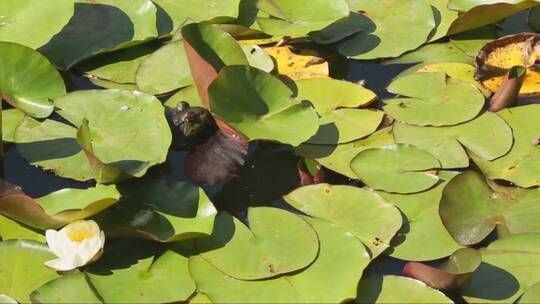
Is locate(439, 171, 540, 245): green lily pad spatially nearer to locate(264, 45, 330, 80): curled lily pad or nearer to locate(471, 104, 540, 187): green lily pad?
locate(471, 104, 540, 187): green lily pad

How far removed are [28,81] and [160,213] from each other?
0.57 m

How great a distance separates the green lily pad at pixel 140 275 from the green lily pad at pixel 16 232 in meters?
0.16

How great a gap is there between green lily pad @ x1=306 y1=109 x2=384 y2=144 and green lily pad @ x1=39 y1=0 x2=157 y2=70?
57cm

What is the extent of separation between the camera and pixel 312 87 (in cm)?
231

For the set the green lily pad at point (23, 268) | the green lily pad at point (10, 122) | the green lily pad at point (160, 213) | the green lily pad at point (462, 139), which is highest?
the green lily pad at point (462, 139)

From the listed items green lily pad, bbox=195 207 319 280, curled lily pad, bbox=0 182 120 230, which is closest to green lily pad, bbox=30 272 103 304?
curled lily pad, bbox=0 182 120 230

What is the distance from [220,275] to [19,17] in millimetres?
983

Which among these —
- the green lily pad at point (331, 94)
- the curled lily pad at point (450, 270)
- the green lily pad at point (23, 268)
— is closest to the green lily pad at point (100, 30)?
the green lily pad at point (331, 94)

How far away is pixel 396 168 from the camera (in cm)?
207

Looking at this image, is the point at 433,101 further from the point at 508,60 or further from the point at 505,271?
the point at 505,271

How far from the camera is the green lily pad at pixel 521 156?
2.05 metres

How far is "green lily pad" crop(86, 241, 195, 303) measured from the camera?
1742 millimetres

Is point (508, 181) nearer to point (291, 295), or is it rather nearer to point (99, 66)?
point (291, 295)

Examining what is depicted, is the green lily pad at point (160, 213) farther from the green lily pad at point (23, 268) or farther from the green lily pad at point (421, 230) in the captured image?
the green lily pad at point (421, 230)
